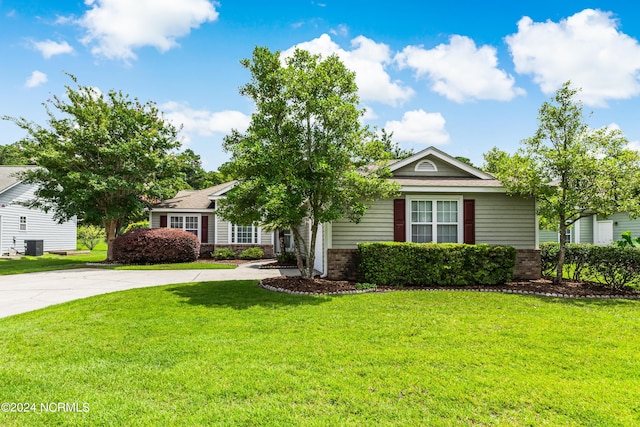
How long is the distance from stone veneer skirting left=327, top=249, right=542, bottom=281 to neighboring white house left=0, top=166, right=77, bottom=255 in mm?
19153

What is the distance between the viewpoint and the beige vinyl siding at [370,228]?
11000 millimetres

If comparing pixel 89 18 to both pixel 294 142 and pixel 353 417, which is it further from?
pixel 353 417

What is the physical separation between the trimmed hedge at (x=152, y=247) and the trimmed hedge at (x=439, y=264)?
1076 centimetres

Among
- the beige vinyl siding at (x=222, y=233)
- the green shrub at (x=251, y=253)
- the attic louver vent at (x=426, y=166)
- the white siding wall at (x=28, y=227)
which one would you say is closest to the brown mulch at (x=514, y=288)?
the attic louver vent at (x=426, y=166)

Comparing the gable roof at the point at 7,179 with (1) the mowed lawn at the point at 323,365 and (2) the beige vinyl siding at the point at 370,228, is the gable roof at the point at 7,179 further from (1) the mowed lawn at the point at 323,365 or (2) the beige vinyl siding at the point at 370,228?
(1) the mowed lawn at the point at 323,365

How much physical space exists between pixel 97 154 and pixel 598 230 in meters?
25.0

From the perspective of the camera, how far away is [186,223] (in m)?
20.4

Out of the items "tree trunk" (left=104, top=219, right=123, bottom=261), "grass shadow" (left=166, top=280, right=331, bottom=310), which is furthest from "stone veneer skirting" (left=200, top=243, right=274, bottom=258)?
"grass shadow" (left=166, top=280, right=331, bottom=310)

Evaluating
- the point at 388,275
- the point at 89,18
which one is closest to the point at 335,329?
the point at 388,275

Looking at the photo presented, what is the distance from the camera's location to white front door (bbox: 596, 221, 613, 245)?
61.1 ft

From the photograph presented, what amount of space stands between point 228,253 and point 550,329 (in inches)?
627

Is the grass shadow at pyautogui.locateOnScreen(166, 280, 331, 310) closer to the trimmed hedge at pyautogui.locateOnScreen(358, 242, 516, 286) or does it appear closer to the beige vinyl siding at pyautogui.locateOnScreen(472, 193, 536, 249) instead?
the trimmed hedge at pyautogui.locateOnScreen(358, 242, 516, 286)

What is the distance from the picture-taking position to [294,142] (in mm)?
9125

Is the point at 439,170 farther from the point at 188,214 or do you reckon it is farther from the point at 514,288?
the point at 188,214
